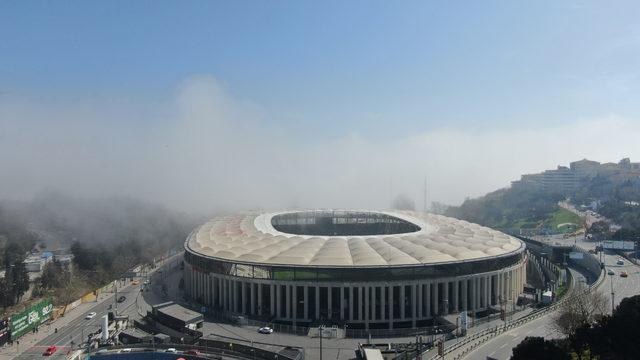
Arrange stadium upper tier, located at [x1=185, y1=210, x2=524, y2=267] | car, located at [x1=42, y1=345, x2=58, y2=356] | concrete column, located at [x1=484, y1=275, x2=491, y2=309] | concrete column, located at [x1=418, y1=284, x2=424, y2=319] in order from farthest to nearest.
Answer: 1. concrete column, located at [x1=484, y1=275, x2=491, y2=309]
2. stadium upper tier, located at [x1=185, y1=210, x2=524, y2=267]
3. concrete column, located at [x1=418, y1=284, x2=424, y2=319]
4. car, located at [x1=42, y1=345, x2=58, y2=356]

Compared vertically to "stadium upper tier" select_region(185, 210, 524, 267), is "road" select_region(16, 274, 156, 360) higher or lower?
lower

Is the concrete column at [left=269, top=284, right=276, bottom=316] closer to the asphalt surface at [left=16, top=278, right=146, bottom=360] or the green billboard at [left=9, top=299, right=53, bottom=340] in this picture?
the asphalt surface at [left=16, top=278, right=146, bottom=360]

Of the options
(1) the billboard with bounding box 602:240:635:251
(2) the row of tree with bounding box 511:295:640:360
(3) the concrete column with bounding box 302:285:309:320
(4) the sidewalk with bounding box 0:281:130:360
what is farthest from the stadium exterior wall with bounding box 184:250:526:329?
(1) the billboard with bounding box 602:240:635:251

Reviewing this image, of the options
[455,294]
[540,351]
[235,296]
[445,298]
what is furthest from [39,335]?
[540,351]

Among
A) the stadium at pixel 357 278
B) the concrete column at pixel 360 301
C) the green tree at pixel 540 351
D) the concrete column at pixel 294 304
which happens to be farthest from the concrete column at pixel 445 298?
the green tree at pixel 540 351

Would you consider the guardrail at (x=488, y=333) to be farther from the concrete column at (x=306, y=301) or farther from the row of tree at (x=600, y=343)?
the concrete column at (x=306, y=301)

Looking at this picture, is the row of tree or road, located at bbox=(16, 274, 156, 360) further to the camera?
road, located at bbox=(16, 274, 156, 360)

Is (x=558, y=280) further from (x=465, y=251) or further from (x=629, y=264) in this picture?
(x=465, y=251)

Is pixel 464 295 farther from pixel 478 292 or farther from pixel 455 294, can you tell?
pixel 478 292
